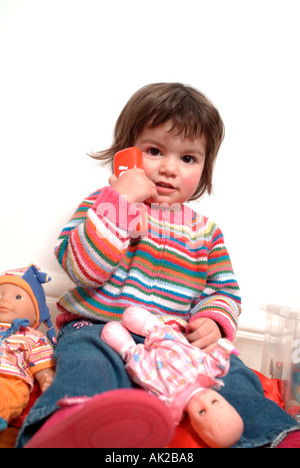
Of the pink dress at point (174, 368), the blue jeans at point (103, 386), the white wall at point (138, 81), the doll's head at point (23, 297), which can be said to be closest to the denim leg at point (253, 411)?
the blue jeans at point (103, 386)

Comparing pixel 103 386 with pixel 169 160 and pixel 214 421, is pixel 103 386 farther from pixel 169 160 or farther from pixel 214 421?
pixel 169 160

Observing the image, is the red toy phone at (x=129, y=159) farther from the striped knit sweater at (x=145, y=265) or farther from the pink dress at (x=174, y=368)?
the pink dress at (x=174, y=368)

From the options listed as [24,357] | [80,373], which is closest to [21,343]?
[24,357]

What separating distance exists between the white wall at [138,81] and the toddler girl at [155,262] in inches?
13.6

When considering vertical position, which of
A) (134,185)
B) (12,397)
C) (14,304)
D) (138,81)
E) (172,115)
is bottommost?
(12,397)

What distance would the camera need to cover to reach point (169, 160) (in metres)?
1.01

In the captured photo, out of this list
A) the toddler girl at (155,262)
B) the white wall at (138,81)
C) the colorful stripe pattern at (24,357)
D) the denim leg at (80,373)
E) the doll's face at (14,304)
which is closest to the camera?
the denim leg at (80,373)

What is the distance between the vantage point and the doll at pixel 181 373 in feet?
2.10

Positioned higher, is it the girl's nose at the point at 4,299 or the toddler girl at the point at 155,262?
the toddler girl at the point at 155,262

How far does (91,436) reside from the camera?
524 mm

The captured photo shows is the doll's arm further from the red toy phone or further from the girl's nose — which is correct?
the red toy phone

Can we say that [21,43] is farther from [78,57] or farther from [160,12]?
[160,12]

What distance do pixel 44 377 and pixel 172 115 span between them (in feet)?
2.24

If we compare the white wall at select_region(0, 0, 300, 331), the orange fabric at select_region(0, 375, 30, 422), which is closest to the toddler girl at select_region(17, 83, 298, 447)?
the orange fabric at select_region(0, 375, 30, 422)
